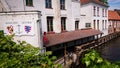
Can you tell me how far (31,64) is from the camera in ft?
20.6

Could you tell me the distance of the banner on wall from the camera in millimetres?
13203

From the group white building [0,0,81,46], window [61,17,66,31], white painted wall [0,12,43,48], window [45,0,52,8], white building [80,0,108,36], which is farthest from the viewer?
white building [80,0,108,36]

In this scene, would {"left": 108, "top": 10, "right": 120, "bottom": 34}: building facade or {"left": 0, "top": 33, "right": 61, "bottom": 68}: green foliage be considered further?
{"left": 108, "top": 10, "right": 120, "bottom": 34}: building facade

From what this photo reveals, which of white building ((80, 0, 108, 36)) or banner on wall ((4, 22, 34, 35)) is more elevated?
white building ((80, 0, 108, 36))

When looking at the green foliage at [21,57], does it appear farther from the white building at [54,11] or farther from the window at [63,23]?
the window at [63,23]

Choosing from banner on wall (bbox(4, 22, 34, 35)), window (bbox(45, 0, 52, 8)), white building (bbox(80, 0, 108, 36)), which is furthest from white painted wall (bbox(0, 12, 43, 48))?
white building (bbox(80, 0, 108, 36))

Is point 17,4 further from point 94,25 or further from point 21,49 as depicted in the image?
point 94,25

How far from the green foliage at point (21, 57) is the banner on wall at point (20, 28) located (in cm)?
593

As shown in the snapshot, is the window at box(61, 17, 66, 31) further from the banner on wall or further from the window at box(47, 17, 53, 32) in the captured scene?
the banner on wall

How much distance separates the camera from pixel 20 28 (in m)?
13.3

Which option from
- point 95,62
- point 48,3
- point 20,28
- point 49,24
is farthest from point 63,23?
point 95,62

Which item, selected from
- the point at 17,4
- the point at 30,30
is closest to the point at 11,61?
the point at 30,30

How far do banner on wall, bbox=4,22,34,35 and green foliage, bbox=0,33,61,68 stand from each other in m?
5.93

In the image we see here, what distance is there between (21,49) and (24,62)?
946 millimetres
